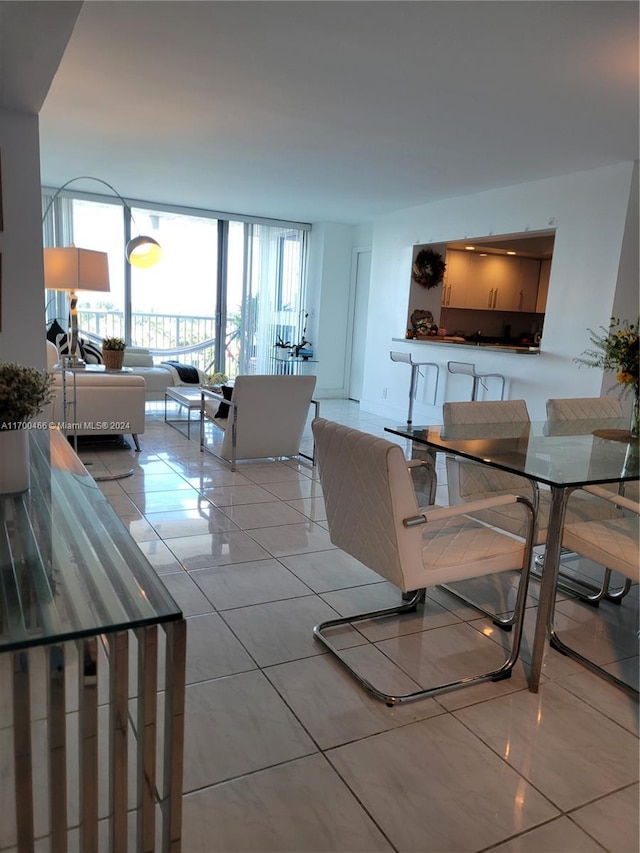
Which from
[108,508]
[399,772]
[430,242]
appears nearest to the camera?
[108,508]

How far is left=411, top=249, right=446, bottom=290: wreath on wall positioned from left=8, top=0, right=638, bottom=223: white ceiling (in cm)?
118

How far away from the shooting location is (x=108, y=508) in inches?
58.6

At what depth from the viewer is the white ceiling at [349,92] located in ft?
9.03

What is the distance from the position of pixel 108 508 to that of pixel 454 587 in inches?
74.4

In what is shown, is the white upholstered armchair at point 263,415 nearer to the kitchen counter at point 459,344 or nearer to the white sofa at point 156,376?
the white sofa at point 156,376

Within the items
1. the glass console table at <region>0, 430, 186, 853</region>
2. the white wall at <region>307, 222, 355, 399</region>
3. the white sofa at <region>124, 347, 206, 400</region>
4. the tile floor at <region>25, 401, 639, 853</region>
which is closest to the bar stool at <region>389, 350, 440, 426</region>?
the white wall at <region>307, 222, 355, 399</region>

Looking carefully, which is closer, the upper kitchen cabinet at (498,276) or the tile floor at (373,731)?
the tile floor at (373,731)

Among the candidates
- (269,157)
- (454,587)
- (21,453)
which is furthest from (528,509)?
(269,157)

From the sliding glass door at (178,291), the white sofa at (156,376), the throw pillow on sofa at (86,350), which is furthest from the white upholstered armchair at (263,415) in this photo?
the sliding glass door at (178,291)

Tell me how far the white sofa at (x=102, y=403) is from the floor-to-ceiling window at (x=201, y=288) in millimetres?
3289

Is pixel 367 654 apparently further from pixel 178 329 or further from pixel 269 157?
pixel 178 329

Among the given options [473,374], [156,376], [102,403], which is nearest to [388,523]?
[102,403]

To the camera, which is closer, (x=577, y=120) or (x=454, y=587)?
(x=454, y=587)

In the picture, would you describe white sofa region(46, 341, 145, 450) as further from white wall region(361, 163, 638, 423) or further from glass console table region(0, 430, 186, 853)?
glass console table region(0, 430, 186, 853)
